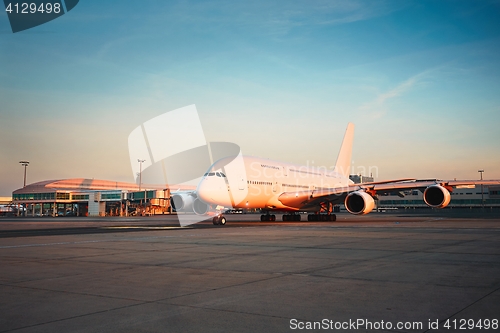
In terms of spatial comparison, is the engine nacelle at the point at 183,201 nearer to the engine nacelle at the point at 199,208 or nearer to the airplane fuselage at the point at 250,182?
the engine nacelle at the point at 199,208

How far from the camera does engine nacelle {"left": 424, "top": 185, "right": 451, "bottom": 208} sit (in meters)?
30.2

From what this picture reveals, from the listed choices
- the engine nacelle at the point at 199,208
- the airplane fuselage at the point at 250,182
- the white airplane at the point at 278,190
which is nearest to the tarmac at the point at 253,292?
the airplane fuselage at the point at 250,182

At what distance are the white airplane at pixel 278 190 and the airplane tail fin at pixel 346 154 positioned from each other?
35.3ft

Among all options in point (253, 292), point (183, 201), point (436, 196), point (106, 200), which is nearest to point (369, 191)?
point (436, 196)

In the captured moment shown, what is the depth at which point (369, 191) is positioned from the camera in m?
31.7

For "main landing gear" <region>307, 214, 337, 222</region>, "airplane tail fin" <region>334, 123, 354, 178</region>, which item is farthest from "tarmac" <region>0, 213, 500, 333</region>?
"airplane tail fin" <region>334, 123, 354, 178</region>

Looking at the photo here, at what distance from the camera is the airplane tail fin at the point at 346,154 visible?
47.3 m

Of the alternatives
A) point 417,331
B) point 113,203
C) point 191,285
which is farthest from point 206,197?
point 113,203

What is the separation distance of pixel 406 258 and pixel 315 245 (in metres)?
3.73

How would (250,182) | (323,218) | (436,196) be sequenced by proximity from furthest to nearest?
(323,218), (436,196), (250,182)

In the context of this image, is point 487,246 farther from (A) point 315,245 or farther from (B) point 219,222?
(B) point 219,222

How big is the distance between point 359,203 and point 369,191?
2278 mm

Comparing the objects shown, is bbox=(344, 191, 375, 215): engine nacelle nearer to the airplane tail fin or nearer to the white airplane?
the white airplane

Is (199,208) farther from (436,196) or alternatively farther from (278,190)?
(436,196)
